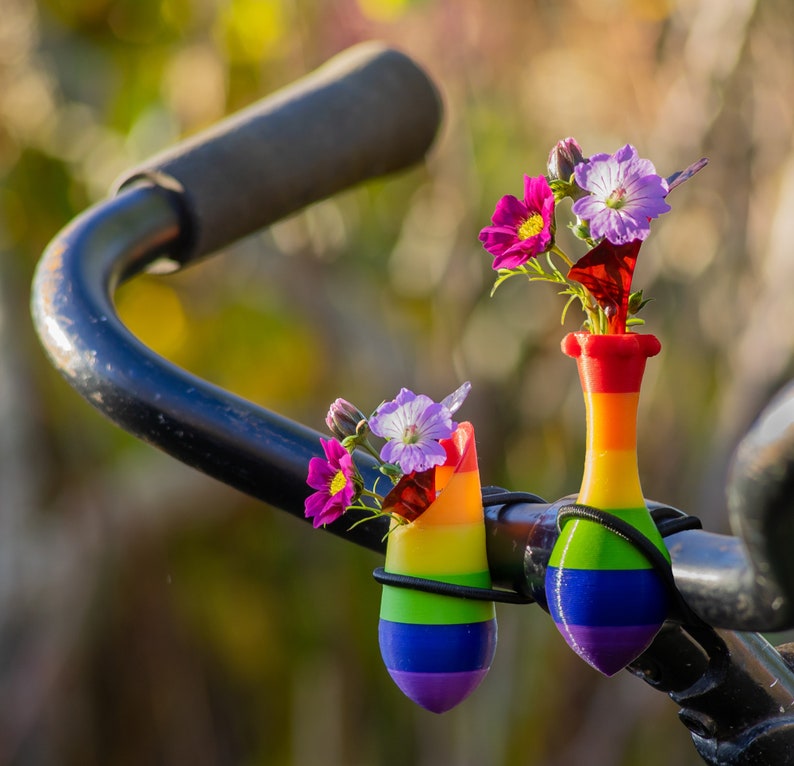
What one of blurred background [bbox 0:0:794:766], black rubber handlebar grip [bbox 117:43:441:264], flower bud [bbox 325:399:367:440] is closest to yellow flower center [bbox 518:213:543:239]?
flower bud [bbox 325:399:367:440]

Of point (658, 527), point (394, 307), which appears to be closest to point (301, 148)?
point (658, 527)

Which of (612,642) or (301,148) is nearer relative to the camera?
(612,642)

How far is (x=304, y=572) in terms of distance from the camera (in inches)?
158

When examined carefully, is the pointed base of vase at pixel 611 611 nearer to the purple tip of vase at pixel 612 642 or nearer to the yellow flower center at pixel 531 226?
the purple tip of vase at pixel 612 642

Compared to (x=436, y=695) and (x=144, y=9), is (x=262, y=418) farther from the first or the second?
(x=144, y=9)

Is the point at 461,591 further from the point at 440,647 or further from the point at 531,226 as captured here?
the point at 531,226

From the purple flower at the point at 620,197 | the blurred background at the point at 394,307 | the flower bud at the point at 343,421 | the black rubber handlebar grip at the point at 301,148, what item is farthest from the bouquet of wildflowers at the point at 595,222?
the blurred background at the point at 394,307

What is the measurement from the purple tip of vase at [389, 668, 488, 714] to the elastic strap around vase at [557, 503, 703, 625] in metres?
0.10

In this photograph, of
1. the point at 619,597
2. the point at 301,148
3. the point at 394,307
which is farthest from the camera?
the point at 394,307

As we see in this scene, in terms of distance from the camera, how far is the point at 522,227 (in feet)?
1.64

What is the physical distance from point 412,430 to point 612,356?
0.10 meters

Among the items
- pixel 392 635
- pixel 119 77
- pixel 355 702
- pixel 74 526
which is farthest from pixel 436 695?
pixel 119 77

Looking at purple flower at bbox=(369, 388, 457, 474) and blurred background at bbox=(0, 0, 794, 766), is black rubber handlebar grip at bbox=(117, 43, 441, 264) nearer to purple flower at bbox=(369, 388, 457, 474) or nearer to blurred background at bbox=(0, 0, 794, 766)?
purple flower at bbox=(369, 388, 457, 474)

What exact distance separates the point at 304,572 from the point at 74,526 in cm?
117
